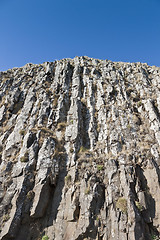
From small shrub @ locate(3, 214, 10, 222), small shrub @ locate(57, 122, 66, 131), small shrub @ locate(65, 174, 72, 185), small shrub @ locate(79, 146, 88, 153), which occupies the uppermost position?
small shrub @ locate(57, 122, 66, 131)

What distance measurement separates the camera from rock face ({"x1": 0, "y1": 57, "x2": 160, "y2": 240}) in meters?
10.2

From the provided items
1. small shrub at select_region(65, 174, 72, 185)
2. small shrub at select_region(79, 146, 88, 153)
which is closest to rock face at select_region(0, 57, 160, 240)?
small shrub at select_region(65, 174, 72, 185)

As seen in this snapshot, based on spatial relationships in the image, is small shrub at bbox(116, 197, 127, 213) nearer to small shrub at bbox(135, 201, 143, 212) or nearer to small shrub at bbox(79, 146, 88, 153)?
small shrub at bbox(135, 201, 143, 212)

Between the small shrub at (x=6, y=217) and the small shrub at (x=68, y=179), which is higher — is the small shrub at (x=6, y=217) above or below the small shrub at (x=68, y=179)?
below

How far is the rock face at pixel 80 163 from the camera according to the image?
33.4 feet

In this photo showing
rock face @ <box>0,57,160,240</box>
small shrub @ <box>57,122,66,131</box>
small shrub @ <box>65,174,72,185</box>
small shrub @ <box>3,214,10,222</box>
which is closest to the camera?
rock face @ <box>0,57,160,240</box>

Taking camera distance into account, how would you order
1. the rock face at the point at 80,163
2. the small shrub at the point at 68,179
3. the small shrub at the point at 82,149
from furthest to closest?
the small shrub at the point at 82,149 < the small shrub at the point at 68,179 < the rock face at the point at 80,163

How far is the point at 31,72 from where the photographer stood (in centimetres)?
3170

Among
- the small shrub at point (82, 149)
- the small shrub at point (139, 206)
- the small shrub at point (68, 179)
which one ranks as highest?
the small shrub at point (82, 149)

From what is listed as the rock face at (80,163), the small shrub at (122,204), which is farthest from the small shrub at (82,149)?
the small shrub at (122,204)

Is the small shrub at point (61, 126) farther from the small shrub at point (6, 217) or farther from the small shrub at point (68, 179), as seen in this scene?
the small shrub at point (6, 217)

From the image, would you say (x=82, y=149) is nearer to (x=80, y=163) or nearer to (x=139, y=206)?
(x=80, y=163)

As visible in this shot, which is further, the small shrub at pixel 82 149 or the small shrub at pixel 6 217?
the small shrub at pixel 82 149

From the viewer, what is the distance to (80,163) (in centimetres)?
1383
